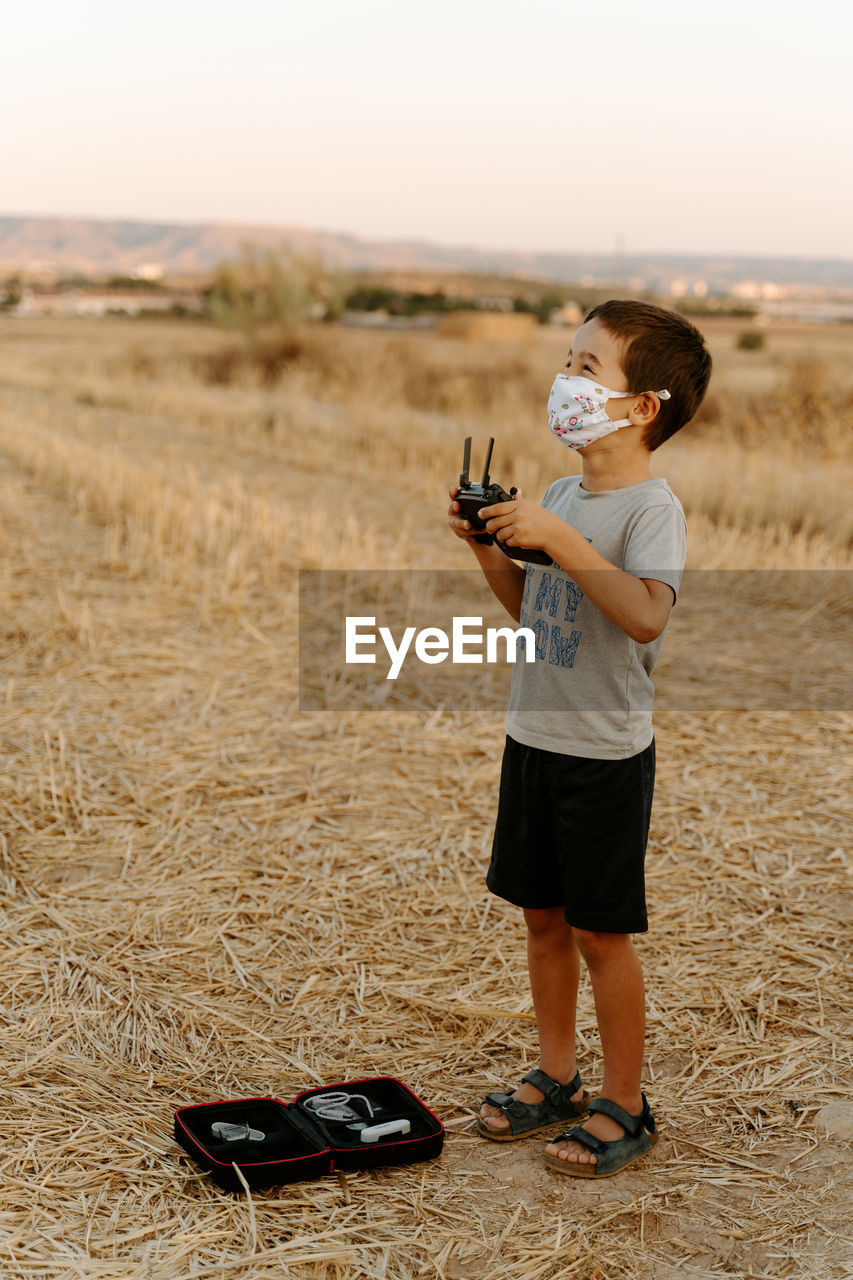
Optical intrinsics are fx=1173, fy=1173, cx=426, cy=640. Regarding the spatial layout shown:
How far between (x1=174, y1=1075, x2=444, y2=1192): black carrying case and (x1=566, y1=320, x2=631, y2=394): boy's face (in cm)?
162

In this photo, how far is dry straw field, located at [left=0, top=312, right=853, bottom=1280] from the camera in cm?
236

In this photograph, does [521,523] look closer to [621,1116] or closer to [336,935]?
[621,1116]

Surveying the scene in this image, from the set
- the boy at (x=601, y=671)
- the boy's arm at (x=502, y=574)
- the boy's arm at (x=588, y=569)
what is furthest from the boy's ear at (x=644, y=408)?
the boy's arm at (x=502, y=574)

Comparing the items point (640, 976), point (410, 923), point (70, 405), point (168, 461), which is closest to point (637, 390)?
point (640, 976)

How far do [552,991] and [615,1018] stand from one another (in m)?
0.19

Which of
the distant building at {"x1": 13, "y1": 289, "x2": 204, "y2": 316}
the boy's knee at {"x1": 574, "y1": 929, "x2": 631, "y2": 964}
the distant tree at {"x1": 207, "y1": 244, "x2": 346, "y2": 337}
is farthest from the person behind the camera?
the distant building at {"x1": 13, "y1": 289, "x2": 204, "y2": 316}

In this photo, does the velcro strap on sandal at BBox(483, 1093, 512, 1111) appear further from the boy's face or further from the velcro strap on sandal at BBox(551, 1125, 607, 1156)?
the boy's face

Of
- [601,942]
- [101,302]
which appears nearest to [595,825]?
[601,942]

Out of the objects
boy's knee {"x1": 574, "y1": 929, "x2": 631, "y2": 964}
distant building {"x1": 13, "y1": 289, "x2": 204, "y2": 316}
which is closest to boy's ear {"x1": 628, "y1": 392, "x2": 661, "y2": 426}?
boy's knee {"x1": 574, "y1": 929, "x2": 631, "y2": 964}

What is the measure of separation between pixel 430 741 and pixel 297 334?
19.6 m

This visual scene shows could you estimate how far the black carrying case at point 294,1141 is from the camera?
243 cm

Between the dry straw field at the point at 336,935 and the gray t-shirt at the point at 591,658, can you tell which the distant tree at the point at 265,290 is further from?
the gray t-shirt at the point at 591,658

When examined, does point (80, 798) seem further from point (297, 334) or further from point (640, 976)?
point (297, 334)

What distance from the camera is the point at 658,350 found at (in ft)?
7.79
